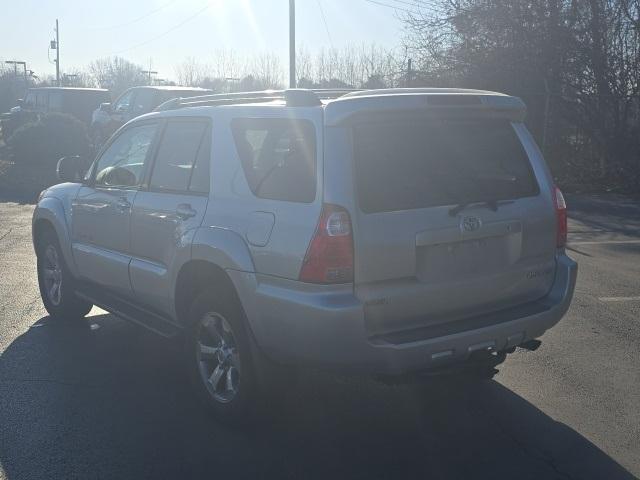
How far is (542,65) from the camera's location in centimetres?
1970

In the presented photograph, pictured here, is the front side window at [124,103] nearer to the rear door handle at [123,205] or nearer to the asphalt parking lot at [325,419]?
the asphalt parking lot at [325,419]

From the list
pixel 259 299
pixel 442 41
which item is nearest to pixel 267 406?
pixel 259 299

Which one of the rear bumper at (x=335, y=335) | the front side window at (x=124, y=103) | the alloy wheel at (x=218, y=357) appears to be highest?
the front side window at (x=124, y=103)

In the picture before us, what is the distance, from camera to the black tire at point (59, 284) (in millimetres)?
6809

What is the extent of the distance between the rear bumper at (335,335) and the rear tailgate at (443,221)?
0.36 feet

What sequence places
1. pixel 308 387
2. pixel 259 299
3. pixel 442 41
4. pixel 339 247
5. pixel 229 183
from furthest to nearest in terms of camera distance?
pixel 442 41 < pixel 308 387 < pixel 229 183 < pixel 259 299 < pixel 339 247

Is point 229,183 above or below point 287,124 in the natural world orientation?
below

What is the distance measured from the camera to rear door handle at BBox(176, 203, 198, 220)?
4945mm

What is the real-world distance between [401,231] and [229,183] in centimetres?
118

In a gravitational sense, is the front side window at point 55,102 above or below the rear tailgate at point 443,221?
above

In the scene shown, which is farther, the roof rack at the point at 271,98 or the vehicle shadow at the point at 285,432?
the roof rack at the point at 271,98

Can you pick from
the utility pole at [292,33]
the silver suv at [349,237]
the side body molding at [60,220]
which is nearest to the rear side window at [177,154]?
the silver suv at [349,237]

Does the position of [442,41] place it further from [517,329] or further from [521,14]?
[517,329]

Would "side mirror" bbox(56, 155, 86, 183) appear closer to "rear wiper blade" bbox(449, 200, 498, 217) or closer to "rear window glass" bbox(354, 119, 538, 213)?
"rear window glass" bbox(354, 119, 538, 213)
